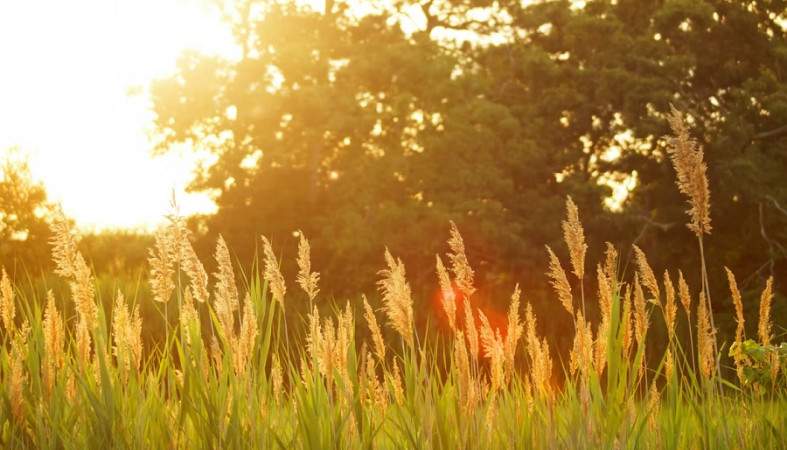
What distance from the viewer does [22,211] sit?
2038 cm

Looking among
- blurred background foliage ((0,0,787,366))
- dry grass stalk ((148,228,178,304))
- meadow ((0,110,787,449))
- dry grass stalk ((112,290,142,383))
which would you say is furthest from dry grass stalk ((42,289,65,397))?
blurred background foliage ((0,0,787,366))

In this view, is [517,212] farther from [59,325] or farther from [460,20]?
[59,325]

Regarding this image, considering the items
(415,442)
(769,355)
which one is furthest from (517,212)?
(415,442)

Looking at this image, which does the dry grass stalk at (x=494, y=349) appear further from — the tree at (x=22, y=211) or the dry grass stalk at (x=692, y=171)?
the tree at (x=22, y=211)

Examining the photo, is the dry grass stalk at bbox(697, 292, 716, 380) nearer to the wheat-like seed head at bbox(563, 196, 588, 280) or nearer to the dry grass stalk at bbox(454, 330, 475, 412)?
the wheat-like seed head at bbox(563, 196, 588, 280)

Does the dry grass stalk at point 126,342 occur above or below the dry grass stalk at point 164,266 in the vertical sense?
below

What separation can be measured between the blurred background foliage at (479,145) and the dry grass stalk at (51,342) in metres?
14.2

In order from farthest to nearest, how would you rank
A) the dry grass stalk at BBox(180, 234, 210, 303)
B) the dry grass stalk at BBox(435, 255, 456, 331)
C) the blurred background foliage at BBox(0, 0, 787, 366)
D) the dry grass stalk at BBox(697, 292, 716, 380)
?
the blurred background foliage at BBox(0, 0, 787, 366), the dry grass stalk at BBox(697, 292, 716, 380), the dry grass stalk at BBox(435, 255, 456, 331), the dry grass stalk at BBox(180, 234, 210, 303)

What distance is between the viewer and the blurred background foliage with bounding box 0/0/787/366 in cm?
1875

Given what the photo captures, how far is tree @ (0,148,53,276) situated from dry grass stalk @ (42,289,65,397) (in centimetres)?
1707

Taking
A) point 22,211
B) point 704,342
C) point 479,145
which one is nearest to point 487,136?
point 479,145

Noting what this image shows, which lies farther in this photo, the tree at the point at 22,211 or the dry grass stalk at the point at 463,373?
the tree at the point at 22,211

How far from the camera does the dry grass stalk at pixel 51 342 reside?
370cm

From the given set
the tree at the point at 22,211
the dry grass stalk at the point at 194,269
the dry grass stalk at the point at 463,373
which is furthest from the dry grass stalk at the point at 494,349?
the tree at the point at 22,211
